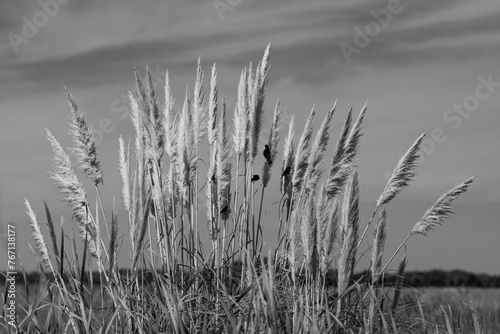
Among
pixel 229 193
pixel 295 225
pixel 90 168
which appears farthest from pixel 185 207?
pixel 295 225

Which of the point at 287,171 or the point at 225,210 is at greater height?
the point at 287,171

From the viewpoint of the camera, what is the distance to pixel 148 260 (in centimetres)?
442

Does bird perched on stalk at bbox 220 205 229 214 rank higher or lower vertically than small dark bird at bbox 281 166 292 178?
lower
